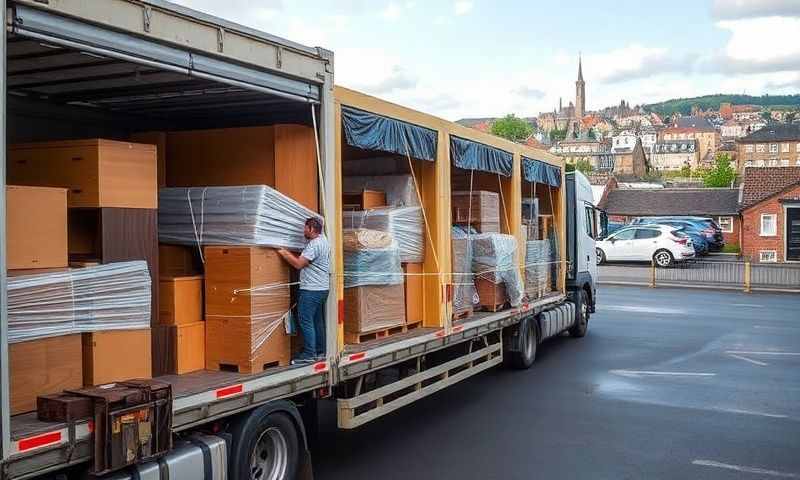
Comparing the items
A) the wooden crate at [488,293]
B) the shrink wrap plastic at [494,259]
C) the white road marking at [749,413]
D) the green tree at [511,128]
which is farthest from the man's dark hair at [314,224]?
the green tree at [511,128]

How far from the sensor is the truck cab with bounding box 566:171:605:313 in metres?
15.1

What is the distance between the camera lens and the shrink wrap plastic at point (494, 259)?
35.2 ft

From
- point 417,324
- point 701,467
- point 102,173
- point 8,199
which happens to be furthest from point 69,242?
point 701,467

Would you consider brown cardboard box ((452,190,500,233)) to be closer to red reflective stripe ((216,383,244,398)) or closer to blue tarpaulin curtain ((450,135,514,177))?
blue tarpaulin curtain ((450,135,514,177))

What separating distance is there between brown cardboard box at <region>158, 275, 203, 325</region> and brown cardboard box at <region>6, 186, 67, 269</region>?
1.22m

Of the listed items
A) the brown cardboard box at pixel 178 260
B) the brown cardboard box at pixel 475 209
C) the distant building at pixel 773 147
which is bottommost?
the brown cardboard box at pixel 178 260

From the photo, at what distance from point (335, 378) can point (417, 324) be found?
2.46 meters

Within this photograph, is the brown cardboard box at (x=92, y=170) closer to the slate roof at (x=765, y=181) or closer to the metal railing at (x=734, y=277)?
the metal railing at (x=734, y=277)

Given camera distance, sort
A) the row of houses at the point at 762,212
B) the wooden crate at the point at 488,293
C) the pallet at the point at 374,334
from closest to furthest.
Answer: the pallet at the point at 374,334, the wooden crate at the point at 488,293, the row of houses at the point at 762,212

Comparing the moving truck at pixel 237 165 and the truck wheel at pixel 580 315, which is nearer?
the moving truck at pixel 237 165

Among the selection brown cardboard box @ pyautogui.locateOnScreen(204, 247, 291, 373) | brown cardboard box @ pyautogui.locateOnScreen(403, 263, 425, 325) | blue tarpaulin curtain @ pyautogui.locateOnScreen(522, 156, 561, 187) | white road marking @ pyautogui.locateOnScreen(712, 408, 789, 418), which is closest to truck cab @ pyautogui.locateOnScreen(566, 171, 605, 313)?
blue tarpaulin curtain @ pyautogui.locateOnScreen(522, 156, 561, 187)

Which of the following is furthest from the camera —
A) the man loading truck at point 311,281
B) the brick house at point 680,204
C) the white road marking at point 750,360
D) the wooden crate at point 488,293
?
the brick house at point 680,204

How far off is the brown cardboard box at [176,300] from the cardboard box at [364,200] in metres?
2.84

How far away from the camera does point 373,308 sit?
8.01m
